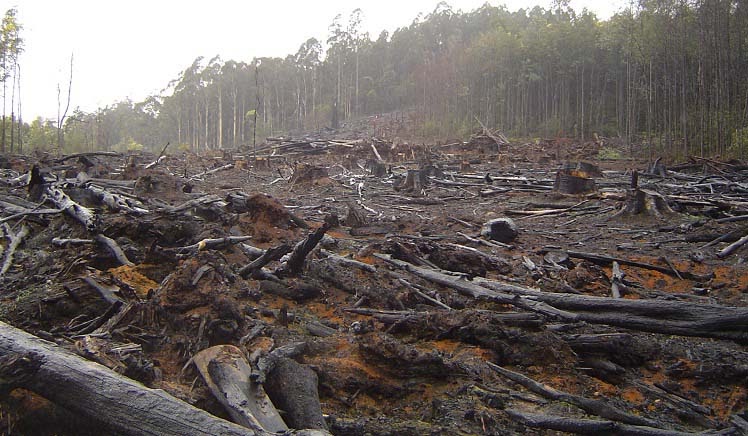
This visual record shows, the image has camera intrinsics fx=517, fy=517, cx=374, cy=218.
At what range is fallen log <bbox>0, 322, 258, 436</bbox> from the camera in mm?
2139

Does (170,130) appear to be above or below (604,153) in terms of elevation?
above

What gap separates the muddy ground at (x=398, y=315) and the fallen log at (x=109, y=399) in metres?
0.13

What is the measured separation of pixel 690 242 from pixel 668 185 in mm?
5053

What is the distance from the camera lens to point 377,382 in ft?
10.8

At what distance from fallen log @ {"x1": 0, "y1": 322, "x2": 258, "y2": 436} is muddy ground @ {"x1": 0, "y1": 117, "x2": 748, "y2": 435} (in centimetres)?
13

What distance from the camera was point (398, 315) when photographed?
4.39m

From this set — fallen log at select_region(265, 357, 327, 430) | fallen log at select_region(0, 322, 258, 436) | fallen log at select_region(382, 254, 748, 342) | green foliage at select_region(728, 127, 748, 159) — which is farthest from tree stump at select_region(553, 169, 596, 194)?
fallen log at select_region(0, 322, 258, 436)

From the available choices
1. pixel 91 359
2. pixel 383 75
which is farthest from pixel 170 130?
pixel 91 359

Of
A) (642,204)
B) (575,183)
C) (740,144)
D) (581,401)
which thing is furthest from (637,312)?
(740,144)

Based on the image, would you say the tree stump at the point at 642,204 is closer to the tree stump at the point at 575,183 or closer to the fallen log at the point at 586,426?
the tree stump at the point at 575,183

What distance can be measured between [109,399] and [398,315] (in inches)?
98.3

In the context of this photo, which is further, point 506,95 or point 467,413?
point 506,95

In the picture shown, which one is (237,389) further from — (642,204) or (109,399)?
(642,204)

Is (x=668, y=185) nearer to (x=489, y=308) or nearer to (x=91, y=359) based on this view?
(x=489, y=308)
